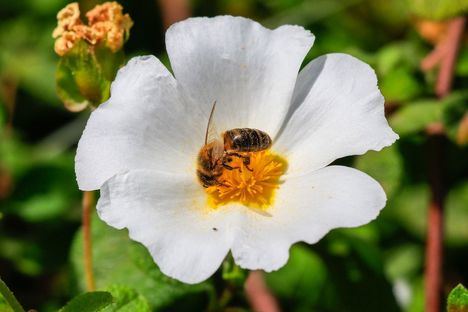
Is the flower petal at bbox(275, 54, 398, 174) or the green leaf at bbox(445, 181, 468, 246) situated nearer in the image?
the flower petal at bbox(275, 54, 398, 174)

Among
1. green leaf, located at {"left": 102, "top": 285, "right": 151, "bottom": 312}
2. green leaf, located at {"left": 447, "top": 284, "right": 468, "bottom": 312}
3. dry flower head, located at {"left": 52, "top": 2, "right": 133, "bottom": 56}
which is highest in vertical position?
dry flower head, located at {"left": 52, "top": 2, "right": 133, "bottom": 56}

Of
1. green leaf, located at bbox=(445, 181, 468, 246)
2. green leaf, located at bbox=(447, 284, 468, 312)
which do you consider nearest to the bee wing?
green leaf, located at bbox=(447, 284, 468, 312)

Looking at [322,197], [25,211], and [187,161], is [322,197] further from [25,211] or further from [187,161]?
[25,211]

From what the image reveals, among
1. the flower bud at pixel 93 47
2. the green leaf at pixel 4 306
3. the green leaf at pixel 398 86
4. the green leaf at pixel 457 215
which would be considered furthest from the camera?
the green leaf at pixel 457 215

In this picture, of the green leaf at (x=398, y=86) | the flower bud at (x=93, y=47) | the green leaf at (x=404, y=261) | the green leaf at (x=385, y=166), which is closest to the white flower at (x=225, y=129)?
the flower bud at (x=93, y=47)

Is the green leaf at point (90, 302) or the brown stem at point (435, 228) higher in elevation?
the green leaf at point (90, 302)

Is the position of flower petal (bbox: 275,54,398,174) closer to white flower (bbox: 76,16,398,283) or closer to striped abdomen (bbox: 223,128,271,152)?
white flower (bbox: 76,16,398,283)

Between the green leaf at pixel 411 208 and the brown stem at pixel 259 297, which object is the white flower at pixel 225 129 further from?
the green leaf at pixel 411 208

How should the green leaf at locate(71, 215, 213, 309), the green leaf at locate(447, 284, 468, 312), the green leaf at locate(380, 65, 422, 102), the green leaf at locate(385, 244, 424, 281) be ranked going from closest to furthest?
the green leaf at locate(447, 284, 468, 312) → the green leaf at locate(71, 215, 213, 309) → the green leaf at locate(380, 65, 422, 102) → the green leaf at locate(385, 244, 424, 281)

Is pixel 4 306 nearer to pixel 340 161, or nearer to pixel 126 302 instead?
pixel 126 302

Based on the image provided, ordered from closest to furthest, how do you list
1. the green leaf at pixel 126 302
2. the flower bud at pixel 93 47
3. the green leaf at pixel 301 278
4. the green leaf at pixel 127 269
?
the green leaf at pixel 126 302, the flower bud at pixel 93 47, the green leaf at pixel 127 269, the green leaf at pixel 301 278
